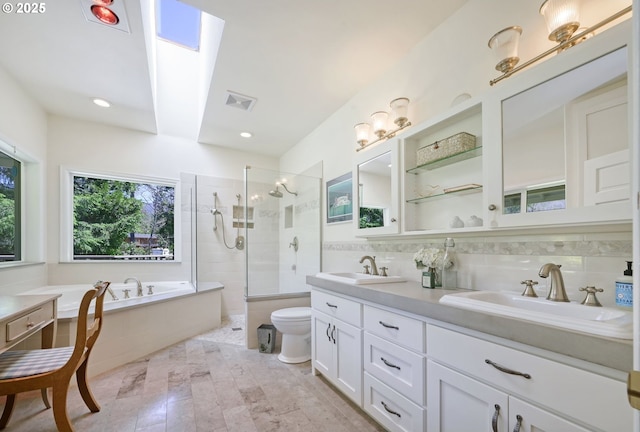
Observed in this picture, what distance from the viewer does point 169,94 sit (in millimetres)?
3533

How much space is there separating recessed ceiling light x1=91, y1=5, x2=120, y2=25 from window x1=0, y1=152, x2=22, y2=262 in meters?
1.89

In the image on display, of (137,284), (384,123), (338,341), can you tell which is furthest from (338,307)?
(137,284)

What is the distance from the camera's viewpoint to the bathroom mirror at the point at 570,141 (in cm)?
100

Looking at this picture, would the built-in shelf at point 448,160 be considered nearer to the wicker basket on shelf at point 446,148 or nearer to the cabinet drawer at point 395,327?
the wicker basket on shelf at point 446,148

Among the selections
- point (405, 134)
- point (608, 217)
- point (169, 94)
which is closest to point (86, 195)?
point (169, 94)

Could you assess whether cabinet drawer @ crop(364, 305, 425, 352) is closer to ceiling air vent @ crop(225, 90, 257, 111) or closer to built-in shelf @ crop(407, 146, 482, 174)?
built-in shelf @ crop(407, 146, 482, 174)

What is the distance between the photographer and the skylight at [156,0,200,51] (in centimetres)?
252

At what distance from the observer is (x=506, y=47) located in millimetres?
1409

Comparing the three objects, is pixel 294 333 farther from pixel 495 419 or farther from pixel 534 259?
pixel 534 259

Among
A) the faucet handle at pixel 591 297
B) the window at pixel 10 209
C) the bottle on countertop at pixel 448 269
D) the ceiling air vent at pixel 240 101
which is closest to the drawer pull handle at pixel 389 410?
the bottle on countertop at pixel 448 269

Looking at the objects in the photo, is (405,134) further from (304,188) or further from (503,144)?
(304,188)

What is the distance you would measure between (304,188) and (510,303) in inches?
103

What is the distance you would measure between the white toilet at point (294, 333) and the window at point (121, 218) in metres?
2.27

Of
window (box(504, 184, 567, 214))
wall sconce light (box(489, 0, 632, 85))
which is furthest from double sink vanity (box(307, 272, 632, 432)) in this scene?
wall sconce light (box(489, 0, 632, 85))
